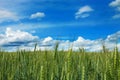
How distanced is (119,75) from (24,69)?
8.94ft

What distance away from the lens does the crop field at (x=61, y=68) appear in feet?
8.69

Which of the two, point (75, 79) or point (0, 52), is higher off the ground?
point (0, 52)

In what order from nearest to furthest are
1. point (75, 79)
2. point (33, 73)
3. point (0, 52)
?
point (75, 79), point (33, 73), point (0, 52)

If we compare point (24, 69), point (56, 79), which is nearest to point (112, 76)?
point (56, 79)

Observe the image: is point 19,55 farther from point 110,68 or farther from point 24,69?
point 110,68

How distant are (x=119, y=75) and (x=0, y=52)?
401 cm

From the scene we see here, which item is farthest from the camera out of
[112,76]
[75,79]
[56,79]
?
[56,79]

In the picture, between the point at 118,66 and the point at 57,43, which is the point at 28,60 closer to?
the point at 57,43

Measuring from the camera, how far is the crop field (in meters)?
2.65

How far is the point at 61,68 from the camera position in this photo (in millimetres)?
4102

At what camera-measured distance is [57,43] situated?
3.72 meters

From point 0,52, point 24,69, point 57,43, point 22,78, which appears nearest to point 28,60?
point 24,69

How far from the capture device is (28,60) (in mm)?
5125

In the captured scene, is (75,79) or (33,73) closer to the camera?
(75,79)
